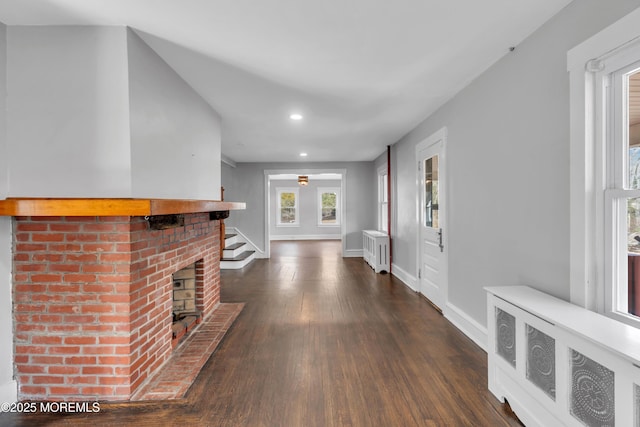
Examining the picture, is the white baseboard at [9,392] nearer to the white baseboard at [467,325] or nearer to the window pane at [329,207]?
the white baseboard at [467,325]

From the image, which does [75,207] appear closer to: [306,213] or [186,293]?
[186,293]

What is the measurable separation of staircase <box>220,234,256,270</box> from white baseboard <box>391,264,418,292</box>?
121 inches

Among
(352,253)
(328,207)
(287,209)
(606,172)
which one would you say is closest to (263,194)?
(352,253)

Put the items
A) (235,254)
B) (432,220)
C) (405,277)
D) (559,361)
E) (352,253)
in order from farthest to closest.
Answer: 1. (352,253)
2. (235,254)
3. (405,277)
4. (432,220)
5. (559,361)

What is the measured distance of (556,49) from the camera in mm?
1878

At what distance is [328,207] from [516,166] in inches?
395

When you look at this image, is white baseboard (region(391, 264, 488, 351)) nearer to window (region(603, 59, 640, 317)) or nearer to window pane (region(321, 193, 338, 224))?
window (region(603, 59, 640, 317))

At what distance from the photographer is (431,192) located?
396 centimetres

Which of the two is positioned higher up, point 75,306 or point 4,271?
point 4,271

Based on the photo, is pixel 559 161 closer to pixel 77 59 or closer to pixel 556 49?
pixel 556 49

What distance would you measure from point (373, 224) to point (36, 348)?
651 centimetres

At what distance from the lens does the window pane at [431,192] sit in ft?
12.6

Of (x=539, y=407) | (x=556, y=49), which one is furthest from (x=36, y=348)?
(x=556, y=49)

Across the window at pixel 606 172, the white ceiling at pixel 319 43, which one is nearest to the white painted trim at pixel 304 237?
the white ceiling at pixel 319 43
